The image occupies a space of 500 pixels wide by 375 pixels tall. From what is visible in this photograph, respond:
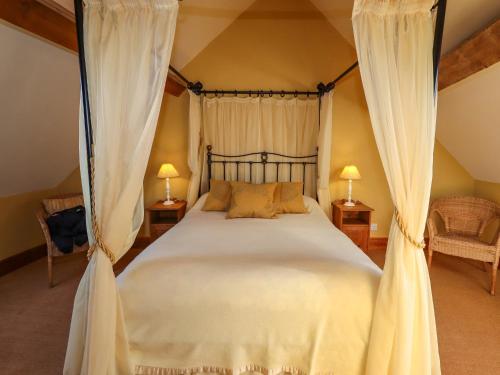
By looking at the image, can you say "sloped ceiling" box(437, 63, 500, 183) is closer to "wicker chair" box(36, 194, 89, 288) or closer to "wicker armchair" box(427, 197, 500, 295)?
"wicker armchair" box(427, 197, 500, 295)

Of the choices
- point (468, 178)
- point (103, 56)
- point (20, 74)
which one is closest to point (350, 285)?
point (103, 56)

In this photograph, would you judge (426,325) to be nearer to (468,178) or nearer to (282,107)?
(282,107)

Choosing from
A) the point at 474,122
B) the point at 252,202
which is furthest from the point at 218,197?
the point at 474,122

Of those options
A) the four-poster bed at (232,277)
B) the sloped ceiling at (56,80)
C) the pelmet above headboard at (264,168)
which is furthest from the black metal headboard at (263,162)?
the four-poster bed at (232,277)

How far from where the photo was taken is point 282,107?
11.5ft

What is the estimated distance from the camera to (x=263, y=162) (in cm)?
360

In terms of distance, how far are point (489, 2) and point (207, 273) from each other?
2.70m

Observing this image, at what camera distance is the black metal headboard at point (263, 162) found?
142 inches

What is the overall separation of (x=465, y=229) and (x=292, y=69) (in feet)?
9.87

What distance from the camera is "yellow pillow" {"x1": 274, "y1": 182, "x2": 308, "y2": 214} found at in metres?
3.05

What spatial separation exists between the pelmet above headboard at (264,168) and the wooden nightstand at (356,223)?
412 mm

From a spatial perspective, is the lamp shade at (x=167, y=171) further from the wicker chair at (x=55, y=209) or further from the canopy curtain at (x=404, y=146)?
the canopy curtain at (x=404, y=146)

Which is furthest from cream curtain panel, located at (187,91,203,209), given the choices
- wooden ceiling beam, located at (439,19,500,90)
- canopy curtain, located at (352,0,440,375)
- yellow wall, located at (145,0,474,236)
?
wooden ceiling beam, located at (439,19,500,90)

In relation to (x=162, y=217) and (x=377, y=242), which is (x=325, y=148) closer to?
(x=377, y=242)
